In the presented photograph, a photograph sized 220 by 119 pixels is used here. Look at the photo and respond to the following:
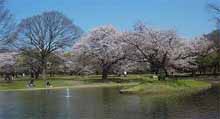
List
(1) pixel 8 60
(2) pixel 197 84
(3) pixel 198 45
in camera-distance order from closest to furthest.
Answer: (2) pixel 197 84
(3) pixel 198 45
(1) pixel 8 60

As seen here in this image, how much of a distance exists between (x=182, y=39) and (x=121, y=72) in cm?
2059

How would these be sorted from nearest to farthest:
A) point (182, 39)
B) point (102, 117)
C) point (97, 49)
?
point (102, 117)
point (182, 39)
point (97, 49)

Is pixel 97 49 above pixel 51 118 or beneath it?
above

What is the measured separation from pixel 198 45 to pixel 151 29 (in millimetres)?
25260

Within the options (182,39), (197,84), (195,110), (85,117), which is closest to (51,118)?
(85,117)

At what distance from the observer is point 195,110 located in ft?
91.5

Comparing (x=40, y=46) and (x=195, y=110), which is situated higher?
(x=40, y=46)

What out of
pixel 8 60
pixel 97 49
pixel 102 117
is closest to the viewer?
pixel 102 117

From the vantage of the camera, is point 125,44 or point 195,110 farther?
point 125,44

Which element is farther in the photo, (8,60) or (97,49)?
(8,60)

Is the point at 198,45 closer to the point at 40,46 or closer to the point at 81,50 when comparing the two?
the point at 81,50

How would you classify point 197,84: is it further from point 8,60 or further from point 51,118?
point 8,60

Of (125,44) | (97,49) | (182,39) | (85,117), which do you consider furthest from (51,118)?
(97,49)

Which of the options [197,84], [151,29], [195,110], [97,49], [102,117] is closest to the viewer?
[102,117]
